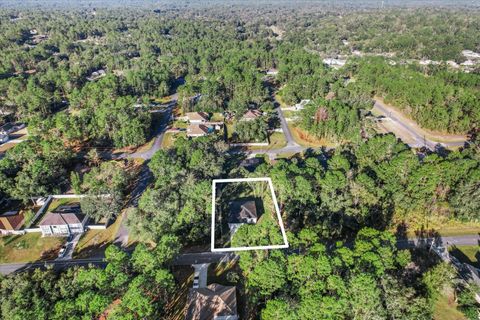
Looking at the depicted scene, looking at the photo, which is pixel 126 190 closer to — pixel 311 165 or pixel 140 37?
pixel 311 165

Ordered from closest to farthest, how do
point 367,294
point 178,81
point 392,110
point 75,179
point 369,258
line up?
point 367,294 → point 369,258 → point 75,179 → point 392,110 → point 178,81

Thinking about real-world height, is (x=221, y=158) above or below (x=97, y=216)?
above

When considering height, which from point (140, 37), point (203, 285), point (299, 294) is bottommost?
point (203, 285)

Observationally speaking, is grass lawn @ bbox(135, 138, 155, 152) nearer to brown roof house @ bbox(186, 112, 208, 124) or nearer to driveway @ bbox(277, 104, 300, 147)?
brown roof house @ bbox(186, 112, 208, 124)

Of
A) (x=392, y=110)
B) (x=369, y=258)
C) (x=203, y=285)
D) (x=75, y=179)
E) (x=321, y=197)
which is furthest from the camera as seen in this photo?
(x=392, y=110)

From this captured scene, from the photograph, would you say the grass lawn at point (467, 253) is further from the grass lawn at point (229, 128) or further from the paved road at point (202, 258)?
the grass lawn at point (229, 128)

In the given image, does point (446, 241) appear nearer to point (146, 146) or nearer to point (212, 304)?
point (212, 304)

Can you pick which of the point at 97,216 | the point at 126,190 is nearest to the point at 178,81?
the point at 126,190

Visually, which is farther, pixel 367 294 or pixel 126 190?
pixel 126 190
